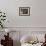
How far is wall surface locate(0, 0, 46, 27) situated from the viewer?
141 inches

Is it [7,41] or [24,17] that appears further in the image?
[24,17]

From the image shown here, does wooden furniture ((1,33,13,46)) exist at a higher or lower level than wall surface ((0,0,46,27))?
lower

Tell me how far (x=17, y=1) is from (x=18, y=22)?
1.82 feet

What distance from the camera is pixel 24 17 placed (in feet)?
11.8

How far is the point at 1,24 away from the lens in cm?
339

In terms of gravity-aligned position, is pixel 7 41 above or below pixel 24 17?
below

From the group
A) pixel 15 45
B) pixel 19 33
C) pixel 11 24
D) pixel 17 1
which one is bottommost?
pixel 15 45

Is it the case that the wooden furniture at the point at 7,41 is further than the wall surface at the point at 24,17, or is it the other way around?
the wall surface at the point at 24,17

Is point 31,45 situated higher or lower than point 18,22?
lower

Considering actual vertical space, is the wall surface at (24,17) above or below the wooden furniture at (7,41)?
above

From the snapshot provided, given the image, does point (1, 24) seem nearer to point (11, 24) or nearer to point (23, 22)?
point (11, 24)

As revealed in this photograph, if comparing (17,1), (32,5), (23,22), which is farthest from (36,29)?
(17,1)

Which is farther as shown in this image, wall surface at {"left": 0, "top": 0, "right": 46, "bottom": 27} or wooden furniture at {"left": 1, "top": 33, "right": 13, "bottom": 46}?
wall surface at {"left": 0, "top": 0, "right": 46, "bottom": 27}

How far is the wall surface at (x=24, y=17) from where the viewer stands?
3574mm
